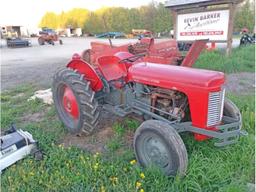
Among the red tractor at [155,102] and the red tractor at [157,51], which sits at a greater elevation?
the red tractor at [157,51]

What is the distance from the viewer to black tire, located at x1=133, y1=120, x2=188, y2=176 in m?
2.46

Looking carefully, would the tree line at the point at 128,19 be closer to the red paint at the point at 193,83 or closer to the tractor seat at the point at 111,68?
the tractor seat at the point at 111,68

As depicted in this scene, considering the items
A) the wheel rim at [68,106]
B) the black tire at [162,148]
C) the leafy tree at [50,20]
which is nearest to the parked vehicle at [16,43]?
the wheel rim at [68,106]

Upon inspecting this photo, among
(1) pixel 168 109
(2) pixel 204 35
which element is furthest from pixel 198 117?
(2) pixel 204 35

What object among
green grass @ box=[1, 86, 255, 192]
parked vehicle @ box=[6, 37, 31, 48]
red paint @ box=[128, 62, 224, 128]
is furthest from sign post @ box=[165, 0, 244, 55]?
parked vehicle @ box=[6, 37, 31, 48]

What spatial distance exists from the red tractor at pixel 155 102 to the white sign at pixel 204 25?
188 inches

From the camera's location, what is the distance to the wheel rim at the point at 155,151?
262cm

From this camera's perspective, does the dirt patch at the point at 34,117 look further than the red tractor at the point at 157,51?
Yes

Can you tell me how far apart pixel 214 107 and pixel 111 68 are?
1535 millimetres

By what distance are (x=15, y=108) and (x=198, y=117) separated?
12.2 feet

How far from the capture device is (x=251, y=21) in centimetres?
3031

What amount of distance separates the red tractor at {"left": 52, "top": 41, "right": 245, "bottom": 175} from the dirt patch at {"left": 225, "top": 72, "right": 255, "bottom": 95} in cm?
249

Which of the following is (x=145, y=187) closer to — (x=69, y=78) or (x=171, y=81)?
(x=171, y=81)

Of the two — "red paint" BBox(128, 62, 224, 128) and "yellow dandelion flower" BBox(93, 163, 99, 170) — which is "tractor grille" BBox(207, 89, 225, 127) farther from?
"yellow dandelion flower" BBox(93, 163, 99, 170)
